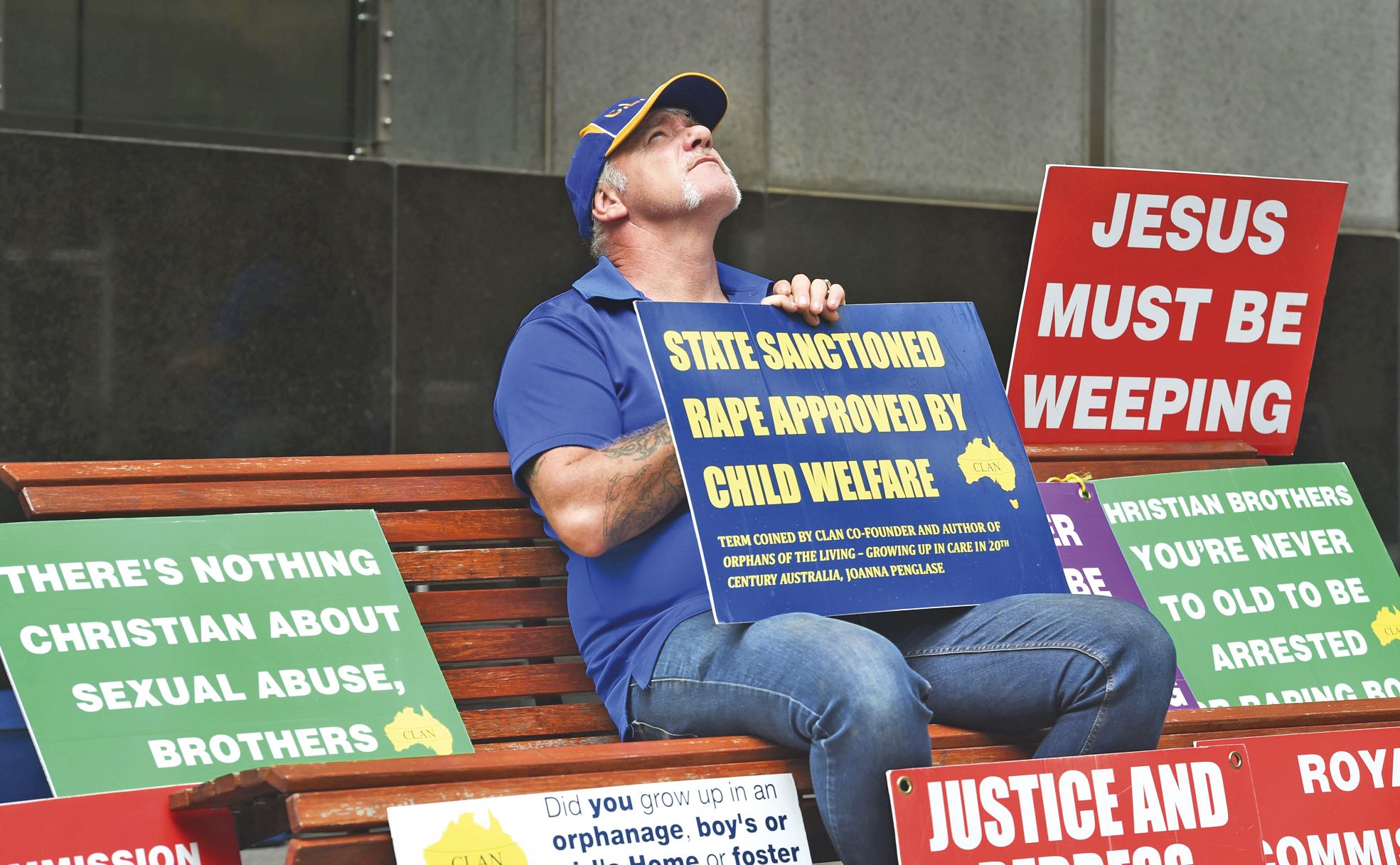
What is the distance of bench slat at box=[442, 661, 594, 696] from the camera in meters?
2.99

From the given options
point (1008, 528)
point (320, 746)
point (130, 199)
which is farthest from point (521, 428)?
point (130, 199)

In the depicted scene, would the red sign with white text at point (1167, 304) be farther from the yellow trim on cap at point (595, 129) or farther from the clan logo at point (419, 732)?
the clan logo at point (419, 732)

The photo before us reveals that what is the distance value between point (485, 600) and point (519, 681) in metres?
0.17

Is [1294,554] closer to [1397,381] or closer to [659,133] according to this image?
[659,133]

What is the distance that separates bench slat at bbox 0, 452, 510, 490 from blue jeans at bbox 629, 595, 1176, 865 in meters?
0.73

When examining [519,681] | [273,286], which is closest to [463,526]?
[519,681]

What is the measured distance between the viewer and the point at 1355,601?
143 inches

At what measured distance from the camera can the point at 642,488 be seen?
264 cm

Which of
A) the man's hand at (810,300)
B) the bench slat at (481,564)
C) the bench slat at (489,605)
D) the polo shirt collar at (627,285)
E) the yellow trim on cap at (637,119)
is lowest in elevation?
the bench slat at (489,605)

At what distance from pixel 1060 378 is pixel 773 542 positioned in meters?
1.40

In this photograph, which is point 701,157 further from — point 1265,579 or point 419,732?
point 1265,579

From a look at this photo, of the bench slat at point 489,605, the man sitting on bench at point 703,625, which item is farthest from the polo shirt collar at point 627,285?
the bench slat at point 489,605

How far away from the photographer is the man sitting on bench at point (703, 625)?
2334mm

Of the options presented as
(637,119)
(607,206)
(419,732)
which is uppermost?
(637,119)
